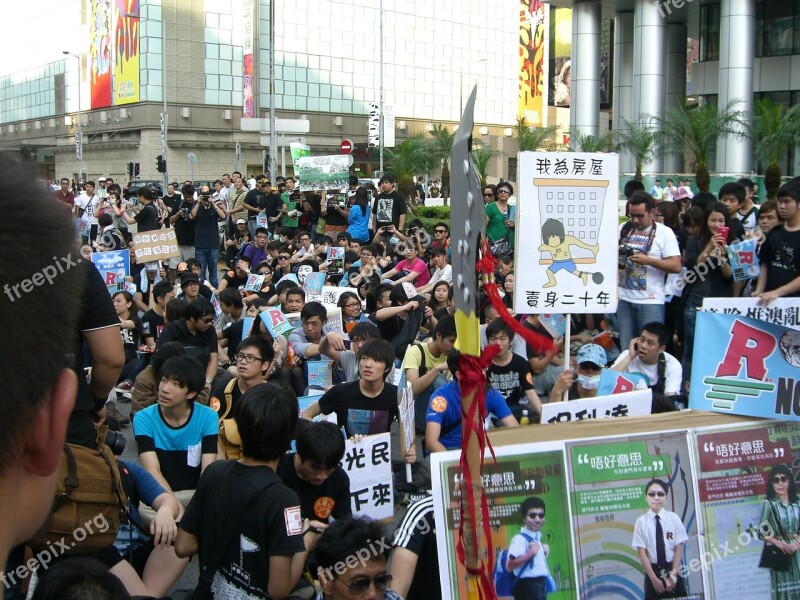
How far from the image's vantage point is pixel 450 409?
516 centimetres

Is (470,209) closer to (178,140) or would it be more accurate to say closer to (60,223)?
(60,223)

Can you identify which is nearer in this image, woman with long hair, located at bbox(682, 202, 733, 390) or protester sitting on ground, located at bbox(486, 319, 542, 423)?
protester sitting on ground, located at bbox(486, 319, 542, 423)

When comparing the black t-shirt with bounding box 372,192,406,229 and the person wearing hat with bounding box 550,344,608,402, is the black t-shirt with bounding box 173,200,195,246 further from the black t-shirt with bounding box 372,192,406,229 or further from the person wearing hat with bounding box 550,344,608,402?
the person wearing hat with bounding box 550,344,608,402

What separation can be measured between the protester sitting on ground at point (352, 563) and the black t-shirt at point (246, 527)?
13 cm

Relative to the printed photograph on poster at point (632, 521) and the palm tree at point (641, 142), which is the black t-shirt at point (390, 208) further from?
the palm tree at point (641, 142)

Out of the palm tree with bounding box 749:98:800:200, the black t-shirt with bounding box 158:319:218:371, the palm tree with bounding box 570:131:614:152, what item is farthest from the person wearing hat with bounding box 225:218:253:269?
the palm tree with bounding box 749:98:800:200

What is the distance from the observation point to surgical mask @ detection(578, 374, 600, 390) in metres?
6.34

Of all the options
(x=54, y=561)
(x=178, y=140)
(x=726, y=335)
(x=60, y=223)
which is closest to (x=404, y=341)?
(x=726, y=335)

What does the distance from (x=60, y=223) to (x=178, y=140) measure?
169 ft

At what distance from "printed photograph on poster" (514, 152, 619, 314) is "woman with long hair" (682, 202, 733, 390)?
9.38 feet

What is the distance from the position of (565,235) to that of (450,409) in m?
1.34

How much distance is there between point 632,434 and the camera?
3551mm

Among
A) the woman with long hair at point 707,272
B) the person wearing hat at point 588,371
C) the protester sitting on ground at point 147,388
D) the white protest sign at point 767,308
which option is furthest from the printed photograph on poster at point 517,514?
the woman with long hair at point 707,272

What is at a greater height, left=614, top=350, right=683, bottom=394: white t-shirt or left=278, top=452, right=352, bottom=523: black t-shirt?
left=614, top=350, right=683, bottom=394: white t-shirt
